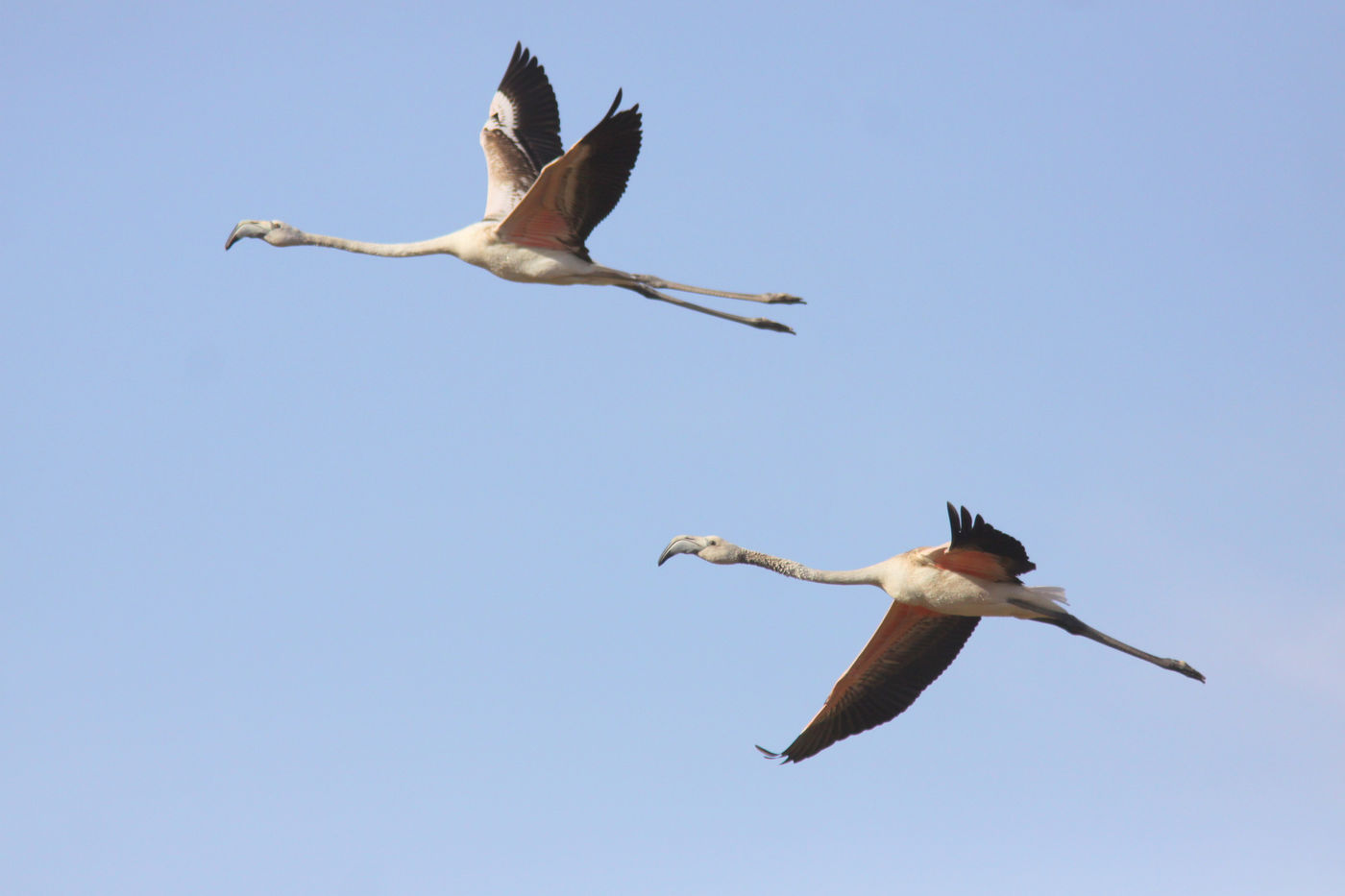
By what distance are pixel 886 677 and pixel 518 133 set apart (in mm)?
8068

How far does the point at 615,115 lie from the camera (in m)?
16.8

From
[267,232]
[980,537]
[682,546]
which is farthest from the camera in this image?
[267,232]

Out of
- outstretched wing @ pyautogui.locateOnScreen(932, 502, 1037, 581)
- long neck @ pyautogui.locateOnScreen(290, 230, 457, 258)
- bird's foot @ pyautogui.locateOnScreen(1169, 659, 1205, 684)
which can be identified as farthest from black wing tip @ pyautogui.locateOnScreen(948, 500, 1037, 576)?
long neck @ pyautogui.locateOnScreen(290, 230, 457, 258)

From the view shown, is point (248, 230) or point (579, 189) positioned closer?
point (579, 189)

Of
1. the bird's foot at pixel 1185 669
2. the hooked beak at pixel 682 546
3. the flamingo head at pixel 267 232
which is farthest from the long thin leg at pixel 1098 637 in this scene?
the flamingo head at pixel 267 232

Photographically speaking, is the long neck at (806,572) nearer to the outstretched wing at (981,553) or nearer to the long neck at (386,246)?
the outstretched wing at (981,553)

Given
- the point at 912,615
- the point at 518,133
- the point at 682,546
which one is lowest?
the point at 912,615

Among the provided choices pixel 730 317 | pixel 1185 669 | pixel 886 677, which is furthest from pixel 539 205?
pixel 1185 669

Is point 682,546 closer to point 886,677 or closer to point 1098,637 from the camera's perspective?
point 886,677

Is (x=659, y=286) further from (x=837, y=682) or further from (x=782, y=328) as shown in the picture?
(x=837, y=682)

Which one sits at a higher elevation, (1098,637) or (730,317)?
(730,317)

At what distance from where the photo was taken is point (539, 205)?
59.4ft

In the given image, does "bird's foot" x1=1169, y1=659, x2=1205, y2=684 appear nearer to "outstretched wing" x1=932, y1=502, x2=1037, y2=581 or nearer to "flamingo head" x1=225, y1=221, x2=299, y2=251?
"outstretched wing" x1=932, y1=502, x2=1037, y2=581

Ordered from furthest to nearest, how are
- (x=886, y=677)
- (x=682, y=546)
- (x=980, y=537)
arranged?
(x=682, y=546)
(x=886, y=677)
(x=980, y=537)
